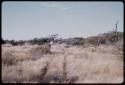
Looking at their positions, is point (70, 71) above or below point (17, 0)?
below

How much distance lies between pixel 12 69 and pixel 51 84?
1.93 meters

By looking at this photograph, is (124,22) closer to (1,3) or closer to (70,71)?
(1,3)

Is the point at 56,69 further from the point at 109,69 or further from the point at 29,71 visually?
the point at 109,69

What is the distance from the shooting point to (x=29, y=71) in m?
7.38

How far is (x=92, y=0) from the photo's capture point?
492cm

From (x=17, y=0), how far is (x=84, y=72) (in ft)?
10.2

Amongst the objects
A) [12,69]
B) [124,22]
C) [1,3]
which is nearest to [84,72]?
[12,69]

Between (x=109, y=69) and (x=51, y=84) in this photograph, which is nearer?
(x=51, y=84)

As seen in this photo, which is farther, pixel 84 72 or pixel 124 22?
pixel 84 72

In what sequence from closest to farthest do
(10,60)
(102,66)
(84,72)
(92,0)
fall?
(92,0) → (84,72) → (102,66) → (10,60)

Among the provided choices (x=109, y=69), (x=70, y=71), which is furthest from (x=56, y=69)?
(x=109, y=69)

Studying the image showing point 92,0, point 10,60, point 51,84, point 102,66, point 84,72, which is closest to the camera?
point 92,0

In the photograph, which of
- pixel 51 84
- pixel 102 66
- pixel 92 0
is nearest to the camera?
pixel 92 0

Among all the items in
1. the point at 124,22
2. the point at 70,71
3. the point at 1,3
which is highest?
the point at 1,3
